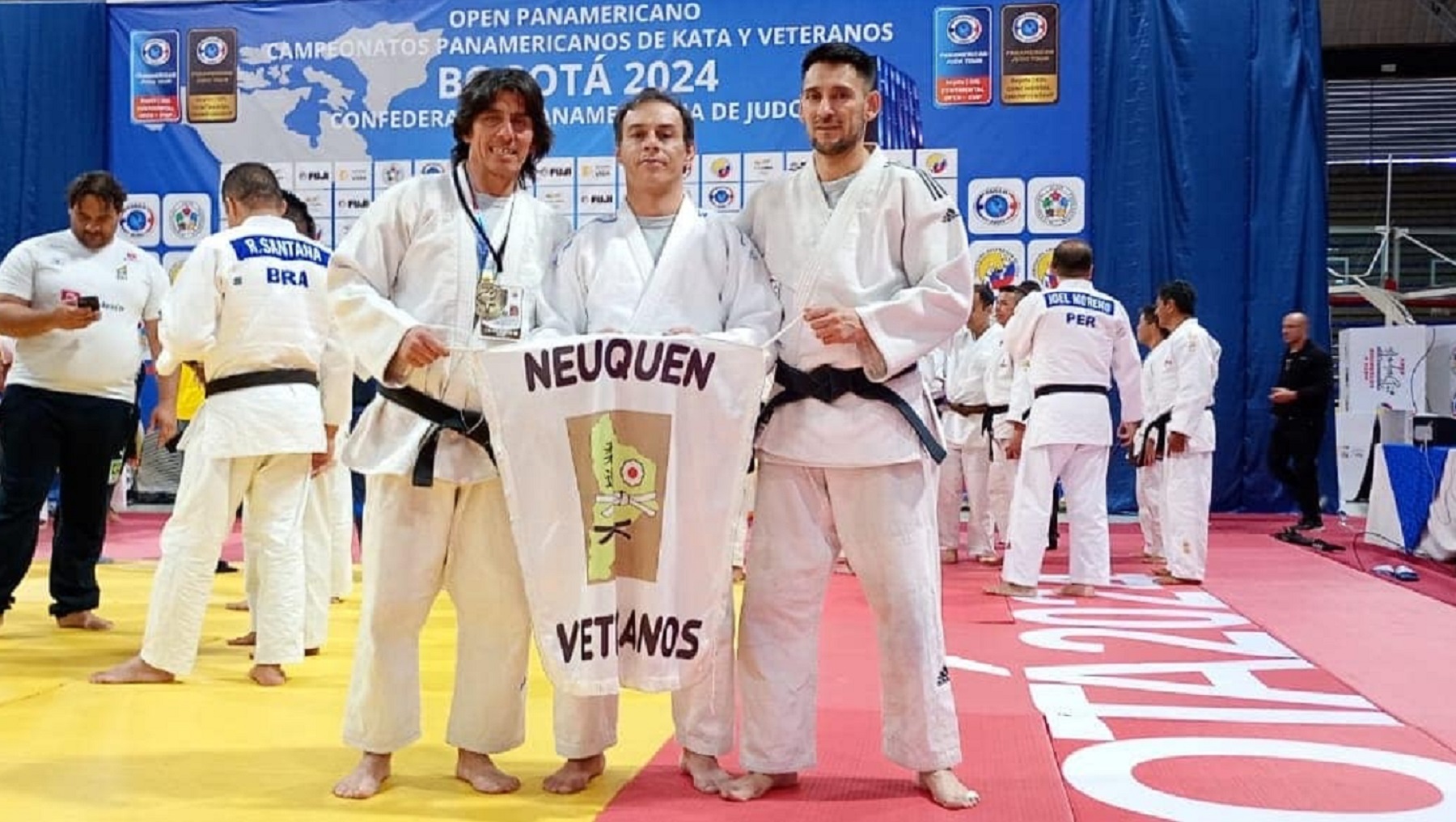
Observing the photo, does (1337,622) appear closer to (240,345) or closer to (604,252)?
(604,252)

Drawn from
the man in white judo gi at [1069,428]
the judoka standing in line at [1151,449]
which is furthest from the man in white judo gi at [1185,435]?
the man in white judo gi at [1069,428]

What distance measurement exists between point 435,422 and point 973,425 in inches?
224

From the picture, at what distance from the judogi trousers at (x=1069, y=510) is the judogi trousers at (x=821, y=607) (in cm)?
334

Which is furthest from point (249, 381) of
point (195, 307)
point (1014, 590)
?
point (1014, 590)

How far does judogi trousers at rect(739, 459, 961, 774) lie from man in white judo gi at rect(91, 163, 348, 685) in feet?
6.16

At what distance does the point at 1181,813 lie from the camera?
2838 mm

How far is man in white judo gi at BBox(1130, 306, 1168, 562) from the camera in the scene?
7.82 m

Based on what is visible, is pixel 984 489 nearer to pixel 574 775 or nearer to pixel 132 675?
pixel 132 675

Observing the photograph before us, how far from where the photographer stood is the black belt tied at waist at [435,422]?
9.59 ft

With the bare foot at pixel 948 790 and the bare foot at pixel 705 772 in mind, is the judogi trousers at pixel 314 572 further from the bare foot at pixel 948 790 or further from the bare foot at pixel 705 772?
the bare foot at pixel 948 790

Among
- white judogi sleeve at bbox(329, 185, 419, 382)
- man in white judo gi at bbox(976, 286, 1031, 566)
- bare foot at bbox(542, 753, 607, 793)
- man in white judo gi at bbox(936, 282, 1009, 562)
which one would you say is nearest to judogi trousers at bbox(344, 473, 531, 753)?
bare foot at bbox(542, 753, 607, 793)

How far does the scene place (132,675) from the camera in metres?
4.13

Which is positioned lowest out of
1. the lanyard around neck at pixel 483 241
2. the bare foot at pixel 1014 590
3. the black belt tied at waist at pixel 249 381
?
the bare foot at pixel 1014 590

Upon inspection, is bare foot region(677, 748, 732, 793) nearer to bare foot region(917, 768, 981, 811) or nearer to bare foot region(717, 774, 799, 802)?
bare foot region(717, 774, 799, 802)
